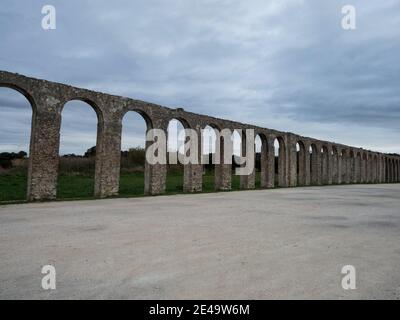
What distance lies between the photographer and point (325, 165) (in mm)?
33594

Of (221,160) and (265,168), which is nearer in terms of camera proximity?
(221,160)

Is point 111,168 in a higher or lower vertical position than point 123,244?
higher

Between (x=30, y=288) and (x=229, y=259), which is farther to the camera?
(x=229, y=259)

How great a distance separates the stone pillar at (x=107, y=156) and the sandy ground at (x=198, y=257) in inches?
266

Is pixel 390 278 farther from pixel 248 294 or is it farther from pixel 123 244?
pixel 123 244

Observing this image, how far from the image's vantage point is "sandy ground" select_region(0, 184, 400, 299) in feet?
10.2

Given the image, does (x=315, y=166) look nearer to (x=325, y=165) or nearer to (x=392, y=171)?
(x=325, y=165)

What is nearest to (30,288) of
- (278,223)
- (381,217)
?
(278,223)

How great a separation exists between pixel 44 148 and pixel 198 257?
9714 millimetres

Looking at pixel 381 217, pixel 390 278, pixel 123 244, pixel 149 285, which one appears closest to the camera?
pixel 149 285

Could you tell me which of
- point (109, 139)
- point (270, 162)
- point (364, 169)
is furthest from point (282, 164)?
point (364, 169)

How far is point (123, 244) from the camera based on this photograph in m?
4.82

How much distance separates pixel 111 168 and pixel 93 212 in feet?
19.8

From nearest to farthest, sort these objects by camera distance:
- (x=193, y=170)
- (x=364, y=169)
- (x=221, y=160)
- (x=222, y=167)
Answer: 1. (x=193, y=170)
2. (x=222, y=167)
3. (x=221, y=160)
4. (x=364, y=169)
